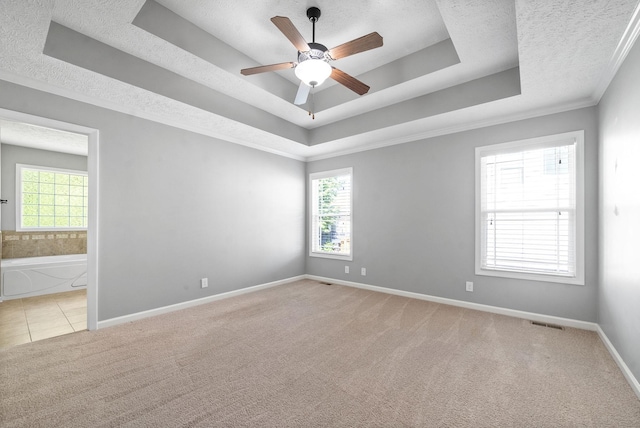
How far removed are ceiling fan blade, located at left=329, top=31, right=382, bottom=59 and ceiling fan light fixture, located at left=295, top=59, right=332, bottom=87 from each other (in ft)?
0.42

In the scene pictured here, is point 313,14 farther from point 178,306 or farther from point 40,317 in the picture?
point 40,317

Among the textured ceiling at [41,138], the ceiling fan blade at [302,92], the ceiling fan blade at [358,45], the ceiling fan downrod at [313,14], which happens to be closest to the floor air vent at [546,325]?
the ceiling fan blade at [358,45]

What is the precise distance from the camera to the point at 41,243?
5125mm

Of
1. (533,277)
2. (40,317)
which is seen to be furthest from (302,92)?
(40,317)

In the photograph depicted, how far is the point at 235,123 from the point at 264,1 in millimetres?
1636

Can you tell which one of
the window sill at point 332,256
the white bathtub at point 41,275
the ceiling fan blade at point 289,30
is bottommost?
the white bathtub at point 41,275

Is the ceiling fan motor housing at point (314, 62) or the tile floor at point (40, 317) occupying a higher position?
the ceiling fan motor housing at point (314, 62)

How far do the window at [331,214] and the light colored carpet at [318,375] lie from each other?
204 cm

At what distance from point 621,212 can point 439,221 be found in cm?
194

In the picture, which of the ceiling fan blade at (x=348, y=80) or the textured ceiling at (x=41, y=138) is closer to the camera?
the ceiling fan blade at (x=348, y=80)

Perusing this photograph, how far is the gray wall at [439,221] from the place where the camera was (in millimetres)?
3098

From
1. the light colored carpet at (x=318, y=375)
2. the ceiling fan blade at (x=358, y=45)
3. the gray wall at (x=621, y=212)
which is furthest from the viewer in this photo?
the ceiling fan blade at (x=358, y=45)

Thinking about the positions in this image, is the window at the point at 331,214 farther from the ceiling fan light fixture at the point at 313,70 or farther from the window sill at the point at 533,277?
the ceiling fan light fixture at the point at 313,70

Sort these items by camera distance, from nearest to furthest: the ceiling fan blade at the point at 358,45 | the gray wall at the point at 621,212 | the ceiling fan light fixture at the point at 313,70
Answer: the gray wall at the point at 621,212, the ceiling fan blade at the point at 358,45, the ceiling fan light fixture at the point at 313,70
